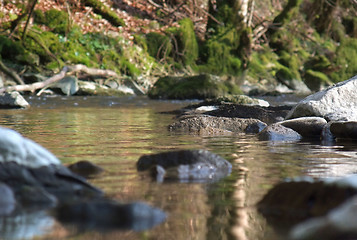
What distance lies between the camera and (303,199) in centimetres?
241

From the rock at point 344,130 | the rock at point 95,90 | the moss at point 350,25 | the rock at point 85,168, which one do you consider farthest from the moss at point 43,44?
the moss at point 350,25

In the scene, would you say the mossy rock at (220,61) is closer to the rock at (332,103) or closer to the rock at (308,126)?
the rock at (332,103)

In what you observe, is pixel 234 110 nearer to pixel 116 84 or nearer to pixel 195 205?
pixel 195 205

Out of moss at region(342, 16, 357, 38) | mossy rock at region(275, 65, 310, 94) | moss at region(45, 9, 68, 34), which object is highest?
moss at region(342, 16, 357, 38)

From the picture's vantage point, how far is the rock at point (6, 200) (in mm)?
2344

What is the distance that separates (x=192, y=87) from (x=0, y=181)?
12583mm

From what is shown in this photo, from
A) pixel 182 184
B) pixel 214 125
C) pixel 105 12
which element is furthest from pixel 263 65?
pixel 182 184

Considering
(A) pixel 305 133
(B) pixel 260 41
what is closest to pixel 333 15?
(B) pixel 260 41

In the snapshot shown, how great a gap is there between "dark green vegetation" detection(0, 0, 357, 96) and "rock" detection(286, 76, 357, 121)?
27.3 ft

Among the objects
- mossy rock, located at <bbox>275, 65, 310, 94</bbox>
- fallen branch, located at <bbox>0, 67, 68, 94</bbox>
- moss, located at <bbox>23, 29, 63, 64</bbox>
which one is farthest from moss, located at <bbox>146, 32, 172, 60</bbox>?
fallen branch, located at <bbox>0, 67, 68, 94</bbox>

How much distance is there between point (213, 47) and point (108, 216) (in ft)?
61.1

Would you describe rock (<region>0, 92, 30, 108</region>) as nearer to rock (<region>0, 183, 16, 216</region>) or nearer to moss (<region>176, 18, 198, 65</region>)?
rock (<region>0, 183, 16, 216</region>)

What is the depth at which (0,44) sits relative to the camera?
16.1 meters

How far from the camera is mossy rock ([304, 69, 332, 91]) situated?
872 inches
